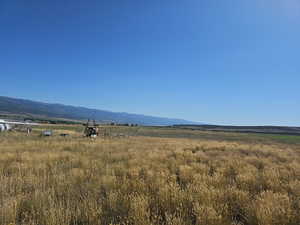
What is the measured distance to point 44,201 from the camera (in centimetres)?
379

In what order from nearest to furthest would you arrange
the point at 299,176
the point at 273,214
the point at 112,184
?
the point at 273,214 → the point at 112,184 → the point at 299,176

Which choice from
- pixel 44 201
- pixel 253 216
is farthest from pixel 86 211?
pixel 253 216

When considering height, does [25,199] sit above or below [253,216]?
below

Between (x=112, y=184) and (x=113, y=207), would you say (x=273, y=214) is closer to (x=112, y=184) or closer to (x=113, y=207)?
(x=113, y=207)

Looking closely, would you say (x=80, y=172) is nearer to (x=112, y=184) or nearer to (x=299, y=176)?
(x=112, y=184)

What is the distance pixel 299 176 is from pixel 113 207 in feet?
19.2

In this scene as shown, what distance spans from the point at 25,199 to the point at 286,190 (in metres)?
5.51

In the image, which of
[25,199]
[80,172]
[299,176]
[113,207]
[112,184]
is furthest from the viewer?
[299,176]

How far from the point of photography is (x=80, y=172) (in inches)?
Result: 238

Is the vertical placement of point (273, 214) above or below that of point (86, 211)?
above

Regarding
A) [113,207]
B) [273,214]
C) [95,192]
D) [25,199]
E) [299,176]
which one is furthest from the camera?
[299,176]

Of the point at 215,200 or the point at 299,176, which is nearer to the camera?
the point at 215,200

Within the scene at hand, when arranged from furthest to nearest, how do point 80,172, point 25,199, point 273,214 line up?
point 80,172 < point 25,199 < point 273,214

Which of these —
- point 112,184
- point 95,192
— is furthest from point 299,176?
point 95,192
